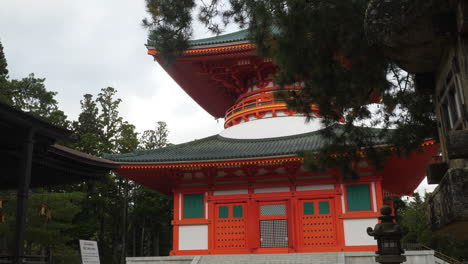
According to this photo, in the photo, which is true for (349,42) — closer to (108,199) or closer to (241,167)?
(241,167)

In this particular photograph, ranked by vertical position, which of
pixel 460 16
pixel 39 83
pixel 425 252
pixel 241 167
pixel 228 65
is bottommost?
pixel 425 252

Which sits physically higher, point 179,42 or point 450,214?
point 179,42

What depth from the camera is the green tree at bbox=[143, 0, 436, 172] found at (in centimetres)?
648

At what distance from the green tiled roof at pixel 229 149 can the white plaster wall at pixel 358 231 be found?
270 cm

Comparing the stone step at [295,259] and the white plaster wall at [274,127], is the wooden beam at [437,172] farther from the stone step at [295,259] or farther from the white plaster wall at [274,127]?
the white plaster wall at [274,127]

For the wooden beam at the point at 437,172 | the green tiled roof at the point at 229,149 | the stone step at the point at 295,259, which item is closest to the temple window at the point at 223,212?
the stone step at the point at 295,259

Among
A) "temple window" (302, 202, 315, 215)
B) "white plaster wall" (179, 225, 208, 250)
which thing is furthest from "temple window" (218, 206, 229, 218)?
"temple window" (302, 202, 315, 215)

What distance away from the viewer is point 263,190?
15.6 meters

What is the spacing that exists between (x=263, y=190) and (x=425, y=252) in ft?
17.9

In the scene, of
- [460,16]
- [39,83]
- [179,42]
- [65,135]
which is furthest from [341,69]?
[39,83]

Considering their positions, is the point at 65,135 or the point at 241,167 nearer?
the point at 65,135

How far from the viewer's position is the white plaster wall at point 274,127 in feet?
56.4

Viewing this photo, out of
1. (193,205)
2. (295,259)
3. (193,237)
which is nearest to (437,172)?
(295,259)

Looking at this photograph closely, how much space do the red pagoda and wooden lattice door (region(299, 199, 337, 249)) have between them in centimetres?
3
